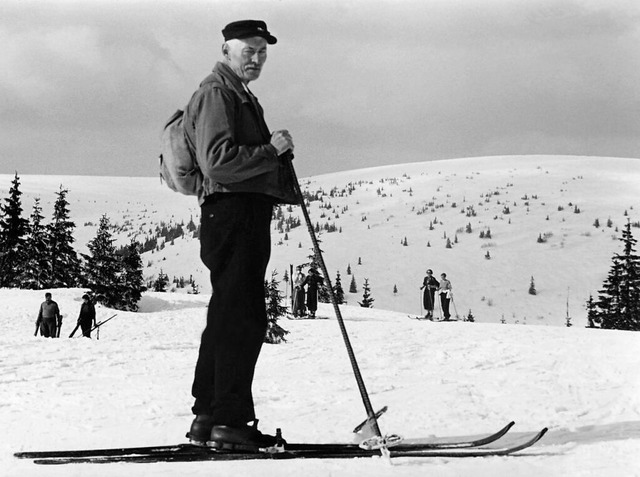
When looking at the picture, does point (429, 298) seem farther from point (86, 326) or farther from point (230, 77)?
point (230, 77)

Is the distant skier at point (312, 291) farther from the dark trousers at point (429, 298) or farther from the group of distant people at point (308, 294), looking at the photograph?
the dark trousers at point (429, 298)

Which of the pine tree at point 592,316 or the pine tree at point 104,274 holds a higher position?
the pine tree at point 104,274

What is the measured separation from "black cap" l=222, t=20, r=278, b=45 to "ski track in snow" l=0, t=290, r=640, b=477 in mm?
2128

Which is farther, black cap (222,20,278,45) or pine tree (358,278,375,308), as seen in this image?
pine tree (358,278,375,308)

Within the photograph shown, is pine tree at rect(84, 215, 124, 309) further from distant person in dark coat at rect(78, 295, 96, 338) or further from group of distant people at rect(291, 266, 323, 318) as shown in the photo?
distant person in dark coat at rect(78, 295, 96, 338)

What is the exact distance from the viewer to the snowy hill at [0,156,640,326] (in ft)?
106

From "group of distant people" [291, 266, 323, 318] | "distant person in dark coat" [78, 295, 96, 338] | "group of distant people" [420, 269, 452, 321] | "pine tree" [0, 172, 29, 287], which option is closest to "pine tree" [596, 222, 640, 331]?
"group of distant people" [420, 269, 452, 321]

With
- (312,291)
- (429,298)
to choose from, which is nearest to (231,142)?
(429,298)

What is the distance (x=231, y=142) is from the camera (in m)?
3.24

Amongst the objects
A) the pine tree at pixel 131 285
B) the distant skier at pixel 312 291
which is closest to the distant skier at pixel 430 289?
the distant skier at pixel 312 291

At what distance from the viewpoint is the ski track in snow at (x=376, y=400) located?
3189mm

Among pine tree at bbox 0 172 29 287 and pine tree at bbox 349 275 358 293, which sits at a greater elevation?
pine tree at bbox 0 172 29 287

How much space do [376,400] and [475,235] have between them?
122ft

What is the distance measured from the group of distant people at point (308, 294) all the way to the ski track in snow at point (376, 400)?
39.5ft
